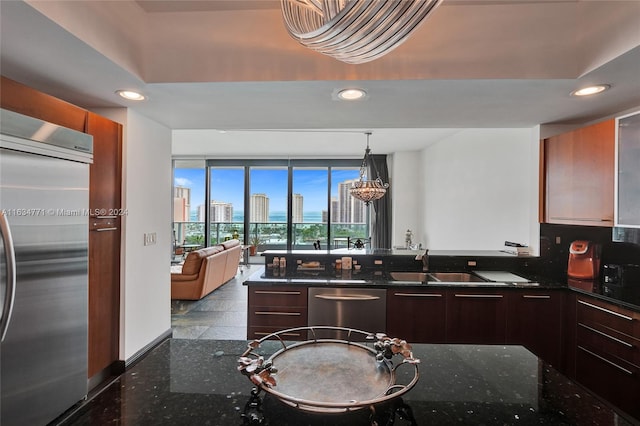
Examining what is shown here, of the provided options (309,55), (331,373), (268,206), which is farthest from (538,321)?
(268,206)

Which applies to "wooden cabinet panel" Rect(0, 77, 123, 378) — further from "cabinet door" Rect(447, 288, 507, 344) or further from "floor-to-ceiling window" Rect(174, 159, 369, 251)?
"floor-to-ceiling window" Rect(174, 159, 369, 251)

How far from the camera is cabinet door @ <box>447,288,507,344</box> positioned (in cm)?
246

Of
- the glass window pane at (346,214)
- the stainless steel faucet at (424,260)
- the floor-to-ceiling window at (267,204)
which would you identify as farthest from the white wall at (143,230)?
the glass window pane at (346,214)

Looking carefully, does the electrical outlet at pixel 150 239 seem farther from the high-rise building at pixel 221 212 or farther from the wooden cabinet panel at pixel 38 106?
the high-rise building at pixel 221 212

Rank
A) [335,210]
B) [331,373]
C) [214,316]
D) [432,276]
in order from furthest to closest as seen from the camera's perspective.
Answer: [335,210]
[214,316]
[432,276]
[331,373]

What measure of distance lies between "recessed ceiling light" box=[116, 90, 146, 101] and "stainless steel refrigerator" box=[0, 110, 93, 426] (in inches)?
16.7

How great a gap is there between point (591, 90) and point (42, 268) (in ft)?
12.0

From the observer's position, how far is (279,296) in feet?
8.44

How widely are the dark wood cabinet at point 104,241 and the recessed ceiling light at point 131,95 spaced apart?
27cm

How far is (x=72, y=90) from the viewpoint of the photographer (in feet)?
6.94

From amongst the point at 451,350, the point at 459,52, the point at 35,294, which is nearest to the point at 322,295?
the point at 451,350

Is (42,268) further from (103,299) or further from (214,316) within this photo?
(214,316)

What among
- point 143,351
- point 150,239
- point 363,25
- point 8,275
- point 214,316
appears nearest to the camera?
point 363,25

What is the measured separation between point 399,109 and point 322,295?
1.70 m
